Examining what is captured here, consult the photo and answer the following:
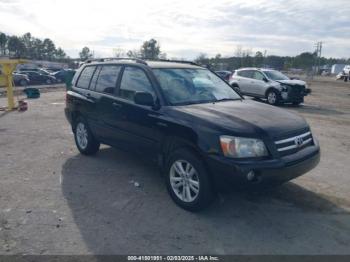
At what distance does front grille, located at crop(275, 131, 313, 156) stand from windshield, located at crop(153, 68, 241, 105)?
130 cm

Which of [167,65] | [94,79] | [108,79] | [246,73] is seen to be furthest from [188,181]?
[246,73]

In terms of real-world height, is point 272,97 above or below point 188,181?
below

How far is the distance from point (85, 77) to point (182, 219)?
3.71 m

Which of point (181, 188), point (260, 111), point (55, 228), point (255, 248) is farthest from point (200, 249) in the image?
point (260, 111)

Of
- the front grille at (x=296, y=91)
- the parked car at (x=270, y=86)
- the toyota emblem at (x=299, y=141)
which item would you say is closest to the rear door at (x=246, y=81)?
the parked car at (x=270, y=86)

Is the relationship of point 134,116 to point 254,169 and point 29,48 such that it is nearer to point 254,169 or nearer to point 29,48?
point 254,169

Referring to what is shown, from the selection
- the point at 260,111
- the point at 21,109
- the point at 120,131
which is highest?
the point at 260,111

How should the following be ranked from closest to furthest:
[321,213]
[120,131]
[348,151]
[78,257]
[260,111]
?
[78,257]
[321,213]
[260,111]
[120,131]
[348,151]

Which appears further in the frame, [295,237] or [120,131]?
[120,131]

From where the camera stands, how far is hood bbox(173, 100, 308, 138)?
3.69m

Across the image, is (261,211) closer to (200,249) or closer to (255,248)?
(255,248)

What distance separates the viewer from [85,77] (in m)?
6.34

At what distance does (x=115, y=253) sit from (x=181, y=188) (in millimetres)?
1302

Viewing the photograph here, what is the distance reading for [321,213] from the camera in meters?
4.08
